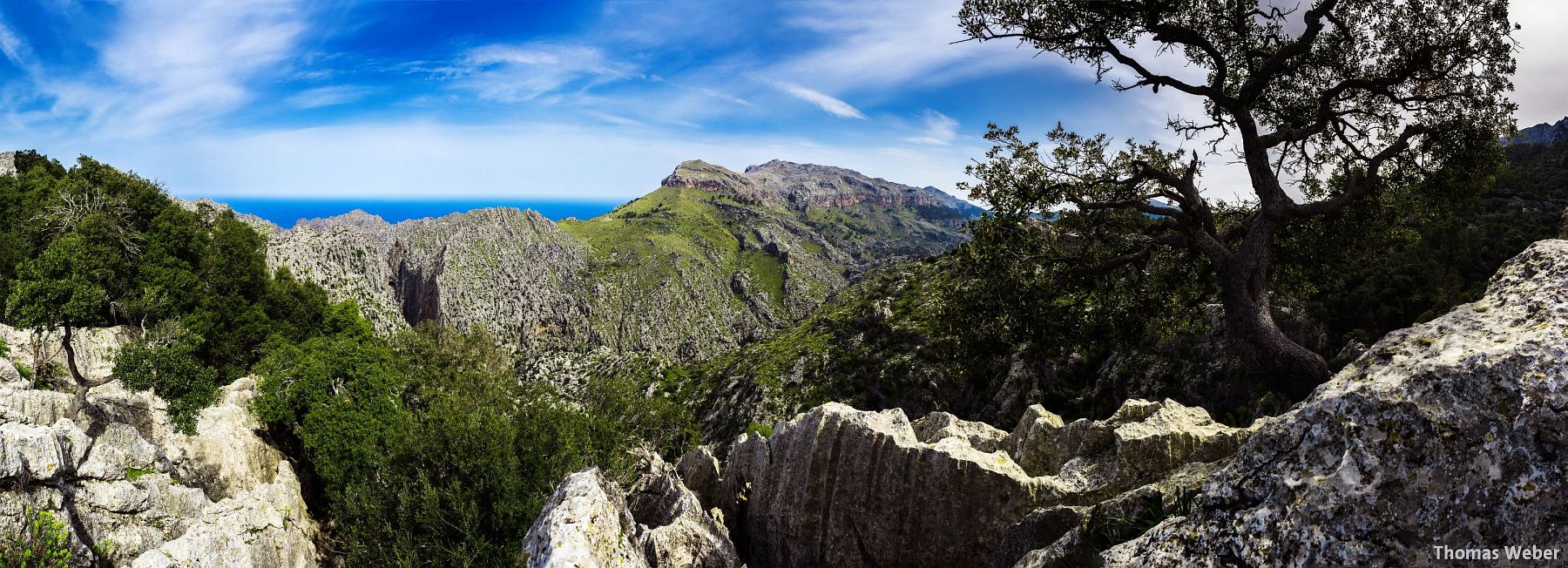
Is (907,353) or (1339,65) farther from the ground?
(1339,65)

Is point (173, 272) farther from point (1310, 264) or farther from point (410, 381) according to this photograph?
point (1310, 264)

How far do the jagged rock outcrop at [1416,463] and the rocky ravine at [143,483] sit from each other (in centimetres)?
2935

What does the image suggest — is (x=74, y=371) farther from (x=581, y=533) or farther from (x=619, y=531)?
A: (x=581, y=533)

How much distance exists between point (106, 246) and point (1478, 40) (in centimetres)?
7605

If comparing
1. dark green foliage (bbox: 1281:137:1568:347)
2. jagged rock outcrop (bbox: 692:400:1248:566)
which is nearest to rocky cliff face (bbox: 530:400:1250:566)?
jagged rock outcrop (bbox: 692:400:1248:566)

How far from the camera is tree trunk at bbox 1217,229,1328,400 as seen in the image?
13.5 metres

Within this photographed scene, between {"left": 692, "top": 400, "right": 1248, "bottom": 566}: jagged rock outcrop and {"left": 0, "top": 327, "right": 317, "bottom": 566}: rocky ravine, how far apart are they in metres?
19.3

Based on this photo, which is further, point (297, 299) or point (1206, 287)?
point (297, 299)

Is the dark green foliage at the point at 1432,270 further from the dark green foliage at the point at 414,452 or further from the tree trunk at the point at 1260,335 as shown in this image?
the dark green foliage at the point at 414,452

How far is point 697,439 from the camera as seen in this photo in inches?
3465

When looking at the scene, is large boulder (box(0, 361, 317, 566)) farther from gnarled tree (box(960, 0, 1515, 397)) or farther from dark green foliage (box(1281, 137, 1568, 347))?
dark green foliage (box(1281, 137, 1568, 347))

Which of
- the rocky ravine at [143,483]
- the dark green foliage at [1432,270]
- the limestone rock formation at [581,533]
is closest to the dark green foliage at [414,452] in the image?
the rocky ravine at [143,483]

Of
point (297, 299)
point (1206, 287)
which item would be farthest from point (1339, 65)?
point (297, 299)

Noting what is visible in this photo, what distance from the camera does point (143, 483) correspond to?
24219mm
